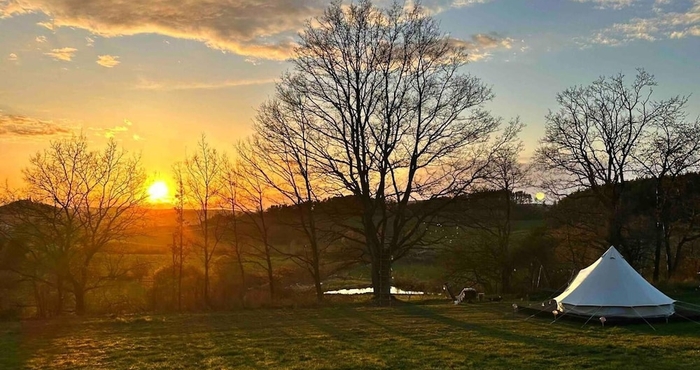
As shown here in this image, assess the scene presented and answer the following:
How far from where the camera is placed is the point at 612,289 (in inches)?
518

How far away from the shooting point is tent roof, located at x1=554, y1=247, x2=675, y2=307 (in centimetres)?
1279

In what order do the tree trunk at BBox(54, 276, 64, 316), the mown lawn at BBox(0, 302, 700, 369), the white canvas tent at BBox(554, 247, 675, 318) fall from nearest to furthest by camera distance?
1. the mown lawn at BBox(0, 302, 700, 369)
2. the white canvas tent at BBox(554, 247, 675, 318)
3. the tree trunk at BBox(54, 276, 64, 316)

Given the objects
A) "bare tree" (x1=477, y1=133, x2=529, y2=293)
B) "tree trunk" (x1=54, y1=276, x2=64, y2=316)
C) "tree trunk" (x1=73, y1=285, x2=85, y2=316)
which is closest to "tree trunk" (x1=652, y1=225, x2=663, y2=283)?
"bare tree" (x1=477, y1=133, x2=529, y2=293)

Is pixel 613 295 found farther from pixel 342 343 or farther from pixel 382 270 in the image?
pixel 382 270

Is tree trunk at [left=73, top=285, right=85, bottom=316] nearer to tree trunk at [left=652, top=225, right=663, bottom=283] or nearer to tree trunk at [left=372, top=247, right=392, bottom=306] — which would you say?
tree trunk at [left=372, top=247, right=392, bottom=306]

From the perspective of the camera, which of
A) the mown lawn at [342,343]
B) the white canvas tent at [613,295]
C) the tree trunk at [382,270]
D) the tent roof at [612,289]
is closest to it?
the mown lawn at [342,343]

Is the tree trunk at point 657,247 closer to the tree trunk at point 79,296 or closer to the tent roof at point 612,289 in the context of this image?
the tent roof at point 612,289

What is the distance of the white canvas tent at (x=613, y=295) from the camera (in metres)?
12.6

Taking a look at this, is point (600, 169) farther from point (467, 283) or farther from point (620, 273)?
point (620, 273)

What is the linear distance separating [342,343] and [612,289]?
22.3 feet

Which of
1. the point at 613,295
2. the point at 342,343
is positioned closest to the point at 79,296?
the point at 342,343

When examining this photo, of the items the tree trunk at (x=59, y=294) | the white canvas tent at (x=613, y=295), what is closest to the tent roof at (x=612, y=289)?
the white canvas tent at (x=613, y=295)

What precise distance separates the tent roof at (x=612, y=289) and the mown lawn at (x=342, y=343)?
77 cm

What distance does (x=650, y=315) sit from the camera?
12.6 meters
